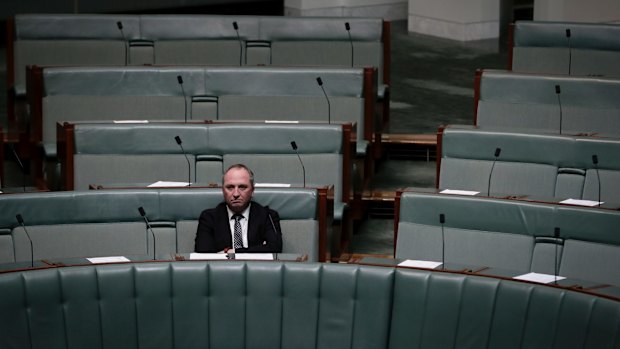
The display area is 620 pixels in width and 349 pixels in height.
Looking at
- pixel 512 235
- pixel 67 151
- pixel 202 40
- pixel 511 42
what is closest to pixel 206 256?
pixel 512 235

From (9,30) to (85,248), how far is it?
2.14 m

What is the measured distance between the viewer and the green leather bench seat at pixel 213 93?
4.94 metres

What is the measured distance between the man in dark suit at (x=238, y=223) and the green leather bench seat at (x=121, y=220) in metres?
0.11

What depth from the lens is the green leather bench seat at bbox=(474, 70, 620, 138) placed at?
189 inches

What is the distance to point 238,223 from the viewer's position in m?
3.83

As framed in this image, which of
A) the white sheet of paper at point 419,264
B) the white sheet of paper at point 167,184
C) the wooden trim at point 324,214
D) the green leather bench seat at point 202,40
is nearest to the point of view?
the white sheet of paper at point 419,264

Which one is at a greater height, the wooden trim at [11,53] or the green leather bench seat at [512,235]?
the wooden trim at [11,53]

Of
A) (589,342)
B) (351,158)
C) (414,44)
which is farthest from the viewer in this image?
(414,44)

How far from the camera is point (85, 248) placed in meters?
3.87

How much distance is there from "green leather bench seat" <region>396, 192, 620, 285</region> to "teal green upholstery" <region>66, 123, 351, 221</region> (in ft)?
1.70

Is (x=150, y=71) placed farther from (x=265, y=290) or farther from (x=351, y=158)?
(x=265, y=290)

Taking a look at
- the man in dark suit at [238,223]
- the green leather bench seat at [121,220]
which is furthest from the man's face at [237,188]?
the green leather bench seat at [121,220]

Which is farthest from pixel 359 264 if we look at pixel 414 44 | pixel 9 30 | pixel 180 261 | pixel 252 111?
pixel 414 44

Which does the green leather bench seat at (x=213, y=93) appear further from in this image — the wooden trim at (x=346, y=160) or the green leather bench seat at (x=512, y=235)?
the green leather bench seat at (x=512, y=235)
